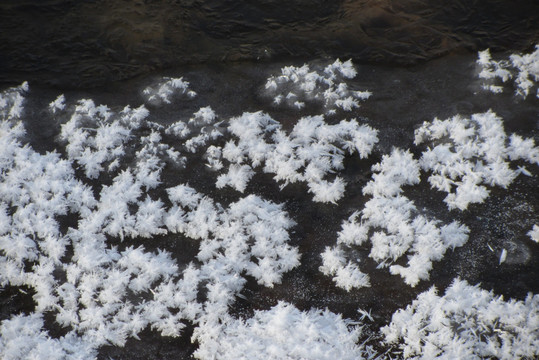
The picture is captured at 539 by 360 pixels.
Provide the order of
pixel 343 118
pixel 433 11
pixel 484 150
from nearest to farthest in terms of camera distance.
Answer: pixel 484 150 → pixel 343 118 → pixel 433 11

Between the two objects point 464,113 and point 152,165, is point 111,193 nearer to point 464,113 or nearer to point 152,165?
point 152,165

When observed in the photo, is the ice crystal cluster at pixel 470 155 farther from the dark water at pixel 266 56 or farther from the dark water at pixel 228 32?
the dark water at pixel 228 32

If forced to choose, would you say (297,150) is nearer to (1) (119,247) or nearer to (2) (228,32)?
(2) (228,32)

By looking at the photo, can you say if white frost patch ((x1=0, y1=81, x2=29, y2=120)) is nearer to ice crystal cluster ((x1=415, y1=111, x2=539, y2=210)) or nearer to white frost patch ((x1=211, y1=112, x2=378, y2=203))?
white frost patch ((x1=211, y1=112, x2=378, y2=203))

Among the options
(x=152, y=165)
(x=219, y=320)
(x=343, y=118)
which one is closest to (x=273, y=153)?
(x=343, y=118)

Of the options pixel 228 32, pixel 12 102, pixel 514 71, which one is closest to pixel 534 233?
pixel 514 71

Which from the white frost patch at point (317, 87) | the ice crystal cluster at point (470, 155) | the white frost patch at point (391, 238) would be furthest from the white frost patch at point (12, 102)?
the ice crystal cluster at point (470, 155)
